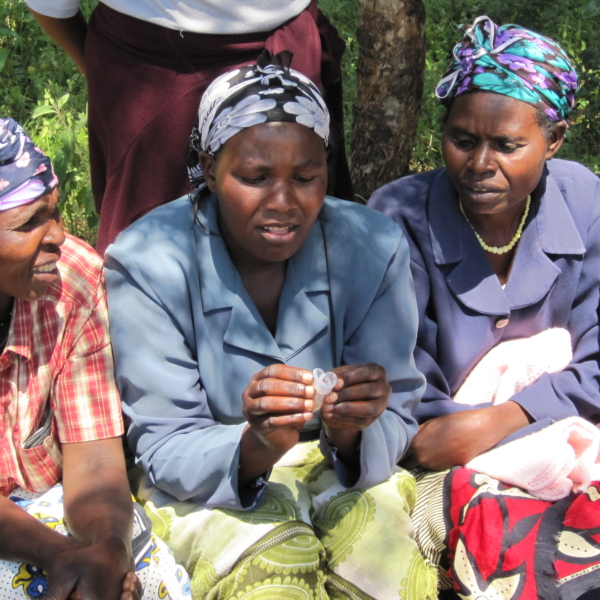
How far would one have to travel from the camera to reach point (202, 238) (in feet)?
7.57

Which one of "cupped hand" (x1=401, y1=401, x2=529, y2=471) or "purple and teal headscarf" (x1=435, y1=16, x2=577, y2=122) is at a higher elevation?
"purple and teal headscarf" (x1=435, y1=16, x2=577, y2=122)

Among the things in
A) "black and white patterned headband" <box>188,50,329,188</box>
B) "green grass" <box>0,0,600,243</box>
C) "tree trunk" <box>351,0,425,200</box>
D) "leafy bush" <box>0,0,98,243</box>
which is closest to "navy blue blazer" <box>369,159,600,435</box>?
"black and white patterned headband" <box>188,50,329,188</box>

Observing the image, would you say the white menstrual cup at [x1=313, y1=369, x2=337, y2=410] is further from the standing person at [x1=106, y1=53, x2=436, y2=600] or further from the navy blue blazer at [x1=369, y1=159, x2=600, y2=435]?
the navy blue blazer at [x1=369, y1=159, x2=600, y2=435]

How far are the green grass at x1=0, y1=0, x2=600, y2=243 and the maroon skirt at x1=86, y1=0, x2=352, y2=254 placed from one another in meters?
1.27

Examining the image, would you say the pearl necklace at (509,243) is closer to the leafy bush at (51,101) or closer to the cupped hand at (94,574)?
the cupped hand at (94,574)

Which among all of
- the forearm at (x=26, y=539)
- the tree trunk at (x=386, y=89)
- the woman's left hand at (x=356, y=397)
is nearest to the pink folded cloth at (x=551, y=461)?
the woman's left hand at (x=356, y=397)

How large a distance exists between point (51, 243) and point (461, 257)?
1.31 meters

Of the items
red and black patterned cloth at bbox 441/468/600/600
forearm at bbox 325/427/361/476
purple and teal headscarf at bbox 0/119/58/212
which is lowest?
red and black patterned cloth at bbox 441/468/600/600

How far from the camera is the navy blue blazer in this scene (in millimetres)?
2631

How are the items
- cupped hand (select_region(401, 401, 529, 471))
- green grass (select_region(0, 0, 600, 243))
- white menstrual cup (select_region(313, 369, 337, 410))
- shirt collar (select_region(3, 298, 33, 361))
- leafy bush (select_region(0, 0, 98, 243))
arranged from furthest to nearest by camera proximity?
1. green grass (select_region(0, 0, 600, 243))
2. leafy bush (select_region(0, 0, 98, 243))
3. cupped hand (select_region(401, 401, 529, 471))
4. shirt collar (select_region(3, 298, 33, 361))
5. white menstrual cup (select_region(313, 369, 337, 410))

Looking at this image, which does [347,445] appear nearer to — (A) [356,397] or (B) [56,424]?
(A) [356,397]

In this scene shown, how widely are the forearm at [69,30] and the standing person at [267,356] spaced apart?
2.91 feet

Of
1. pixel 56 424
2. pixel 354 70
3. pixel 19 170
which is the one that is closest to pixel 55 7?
pixel 19 170

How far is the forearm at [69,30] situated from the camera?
2877mm
